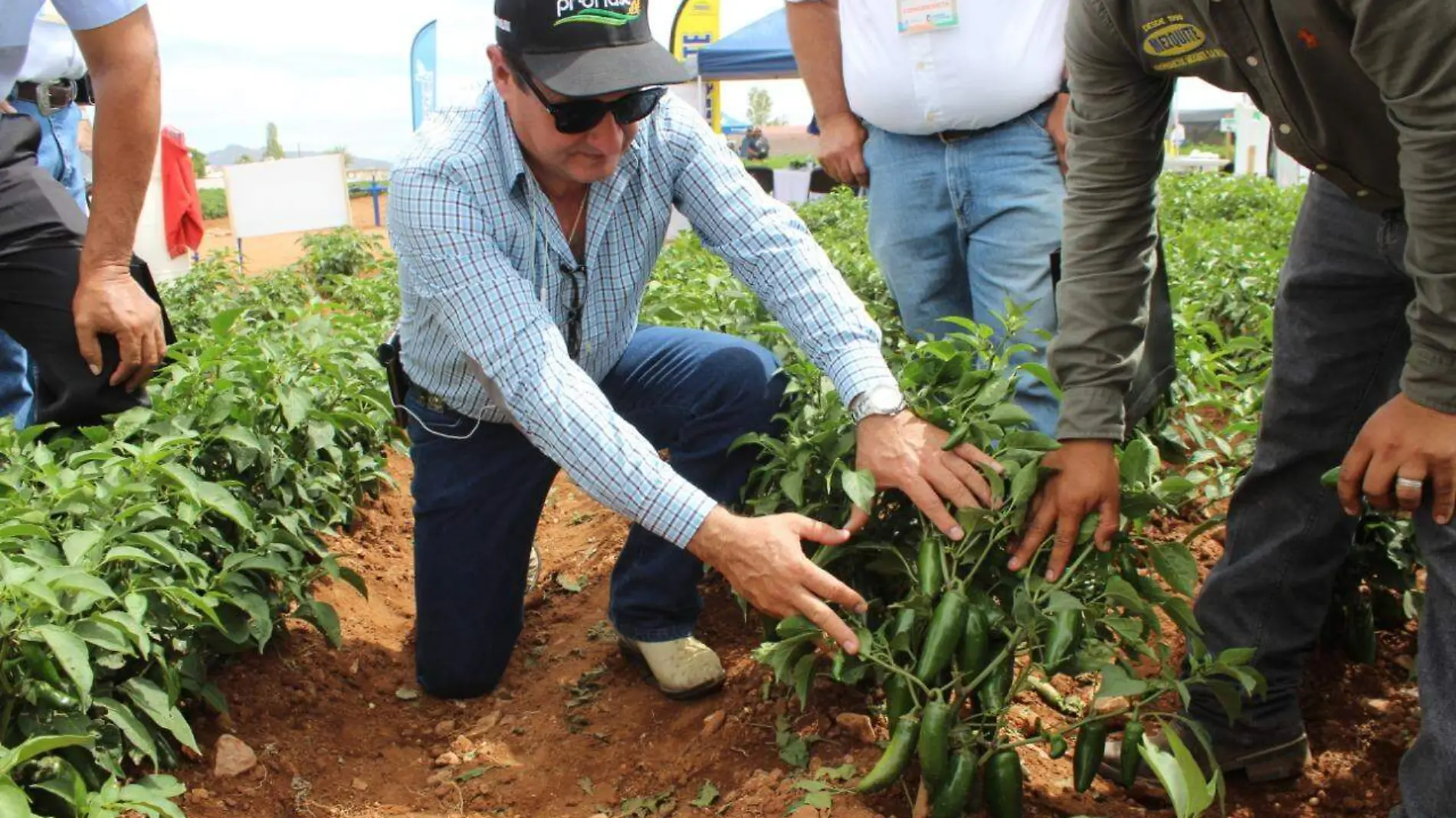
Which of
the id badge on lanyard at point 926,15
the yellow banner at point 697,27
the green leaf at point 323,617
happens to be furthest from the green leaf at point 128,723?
the yellow banner at point 697,27

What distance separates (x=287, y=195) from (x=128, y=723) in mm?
11801

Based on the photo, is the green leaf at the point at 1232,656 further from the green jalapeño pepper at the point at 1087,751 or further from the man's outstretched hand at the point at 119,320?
the man's outstretched hand at the point at 119,320

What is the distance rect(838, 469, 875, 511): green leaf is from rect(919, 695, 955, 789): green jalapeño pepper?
0.38 metres

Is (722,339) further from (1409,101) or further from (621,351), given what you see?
(1409,101)

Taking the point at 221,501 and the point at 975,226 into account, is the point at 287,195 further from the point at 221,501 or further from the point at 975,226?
the point at 221,501

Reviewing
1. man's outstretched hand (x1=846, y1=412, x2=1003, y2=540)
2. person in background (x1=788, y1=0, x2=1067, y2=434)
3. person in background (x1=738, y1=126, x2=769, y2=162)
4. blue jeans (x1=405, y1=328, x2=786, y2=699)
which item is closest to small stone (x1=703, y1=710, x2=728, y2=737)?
blue jeans (x1=405, y1=328, x2=786, y2=699)

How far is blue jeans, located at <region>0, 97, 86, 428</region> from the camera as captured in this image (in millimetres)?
3758

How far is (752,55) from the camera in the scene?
15.9 meters

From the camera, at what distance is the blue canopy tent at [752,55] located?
52.0ft

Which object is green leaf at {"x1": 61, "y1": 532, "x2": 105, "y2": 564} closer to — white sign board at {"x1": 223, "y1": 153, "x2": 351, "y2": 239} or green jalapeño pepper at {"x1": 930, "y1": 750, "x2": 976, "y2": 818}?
green jalapeño pepper at {"x1": 930, "y1": 750, "x2": 976, "y2": 818}

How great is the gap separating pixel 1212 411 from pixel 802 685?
269cm

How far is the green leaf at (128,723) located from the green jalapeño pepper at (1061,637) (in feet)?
5.17

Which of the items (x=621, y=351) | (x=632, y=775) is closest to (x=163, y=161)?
(x=621, y=351)

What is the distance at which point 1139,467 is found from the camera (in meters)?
2.22
